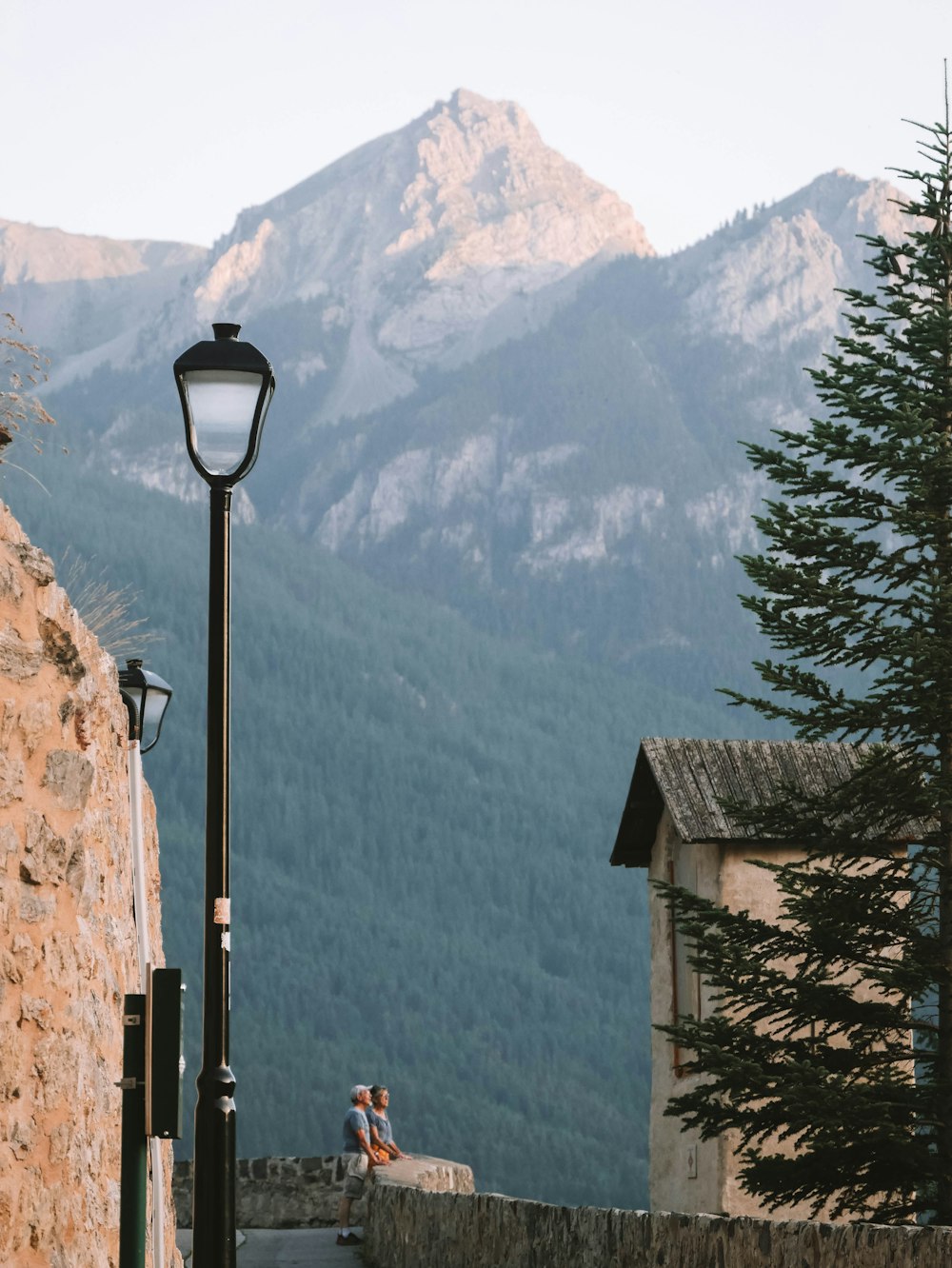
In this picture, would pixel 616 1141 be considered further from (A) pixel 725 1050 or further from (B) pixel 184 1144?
(A) pixel 725 1050

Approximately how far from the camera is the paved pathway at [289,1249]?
19.5 metres

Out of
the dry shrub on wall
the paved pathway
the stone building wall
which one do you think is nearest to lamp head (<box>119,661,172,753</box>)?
the dry shrub on wall

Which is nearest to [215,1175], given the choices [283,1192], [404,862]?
[283,1192]

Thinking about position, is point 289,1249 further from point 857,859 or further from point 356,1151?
point 857,859

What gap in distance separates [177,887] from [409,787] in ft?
115

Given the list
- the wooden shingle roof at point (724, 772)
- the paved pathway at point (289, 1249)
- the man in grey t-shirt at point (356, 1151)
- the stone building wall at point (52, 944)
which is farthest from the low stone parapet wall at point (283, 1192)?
the stone building wall at point (52, 944)

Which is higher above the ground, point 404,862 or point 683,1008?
point 404,862

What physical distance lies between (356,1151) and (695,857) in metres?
5.19

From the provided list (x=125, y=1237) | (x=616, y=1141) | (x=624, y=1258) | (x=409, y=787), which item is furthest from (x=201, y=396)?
(x=409, y=787)

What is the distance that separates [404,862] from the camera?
163625mm

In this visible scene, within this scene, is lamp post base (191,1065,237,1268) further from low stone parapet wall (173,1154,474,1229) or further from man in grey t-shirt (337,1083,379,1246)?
low stone parapet wall (173,1154,474,1229)

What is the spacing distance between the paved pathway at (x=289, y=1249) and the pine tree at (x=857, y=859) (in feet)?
16.0

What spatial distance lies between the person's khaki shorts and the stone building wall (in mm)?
13413

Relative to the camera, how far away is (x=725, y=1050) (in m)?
15.8
